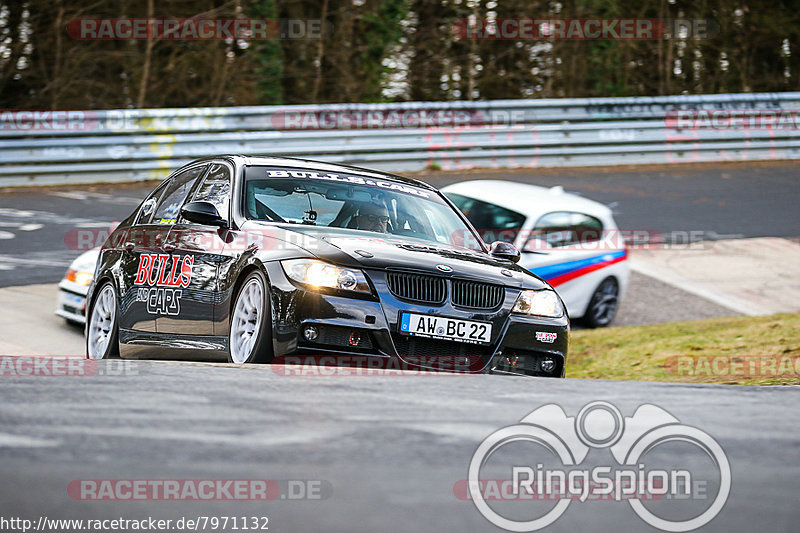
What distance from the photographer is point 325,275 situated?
19.4 ft

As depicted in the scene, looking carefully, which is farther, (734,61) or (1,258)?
(734,61)

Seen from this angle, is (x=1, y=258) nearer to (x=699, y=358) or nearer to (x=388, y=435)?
(x=699, y=358)

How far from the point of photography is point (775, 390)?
17.5ft

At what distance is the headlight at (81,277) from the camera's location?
9.61 meters

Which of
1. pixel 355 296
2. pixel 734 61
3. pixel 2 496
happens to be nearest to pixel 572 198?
pixel 355 296

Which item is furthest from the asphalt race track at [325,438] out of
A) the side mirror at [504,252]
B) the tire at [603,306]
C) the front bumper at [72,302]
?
the tire at [603,306]

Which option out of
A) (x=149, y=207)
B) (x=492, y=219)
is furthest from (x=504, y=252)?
(x=492, y=219)

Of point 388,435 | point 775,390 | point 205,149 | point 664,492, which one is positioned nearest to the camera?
point 664,492

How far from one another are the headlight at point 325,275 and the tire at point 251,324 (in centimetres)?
20

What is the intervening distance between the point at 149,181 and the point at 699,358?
35.7 ft

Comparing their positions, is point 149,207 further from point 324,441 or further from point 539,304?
point 324,441

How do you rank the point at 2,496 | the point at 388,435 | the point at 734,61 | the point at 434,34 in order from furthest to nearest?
1. the point at 734,61
2. the point at 434,34
3. the point at 388,435
4. the point at 2,496

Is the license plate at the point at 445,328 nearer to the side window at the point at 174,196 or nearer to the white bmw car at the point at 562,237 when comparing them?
the side window at the point at 174,196

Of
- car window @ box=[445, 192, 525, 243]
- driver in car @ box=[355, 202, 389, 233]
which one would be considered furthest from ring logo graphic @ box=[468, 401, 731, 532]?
car window @ box=[445, 192, 525, 243]
